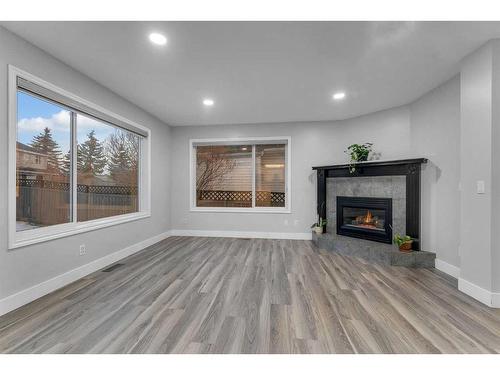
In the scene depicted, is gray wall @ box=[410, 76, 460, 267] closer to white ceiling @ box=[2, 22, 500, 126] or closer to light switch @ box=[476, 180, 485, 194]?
white ceiling @ box=[2, 22, 500, 126]

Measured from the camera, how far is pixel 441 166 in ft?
9.51

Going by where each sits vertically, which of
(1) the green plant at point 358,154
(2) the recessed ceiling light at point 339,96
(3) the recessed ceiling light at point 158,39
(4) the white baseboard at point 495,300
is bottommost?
(4) the white baseboard at point 495,300

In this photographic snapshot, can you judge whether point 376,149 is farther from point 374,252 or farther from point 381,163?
point 374,252

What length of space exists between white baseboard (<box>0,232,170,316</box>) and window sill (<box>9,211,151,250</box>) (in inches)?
16.7

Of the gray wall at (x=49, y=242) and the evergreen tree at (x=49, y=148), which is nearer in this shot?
the gray wall at (x=49, y=242)

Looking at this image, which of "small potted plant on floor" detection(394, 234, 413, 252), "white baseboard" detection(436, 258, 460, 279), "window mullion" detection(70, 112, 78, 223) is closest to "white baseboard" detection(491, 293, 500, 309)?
"white baseboard" detection(436, 258, 460, 279)

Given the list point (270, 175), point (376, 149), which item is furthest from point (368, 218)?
point (270, 175)

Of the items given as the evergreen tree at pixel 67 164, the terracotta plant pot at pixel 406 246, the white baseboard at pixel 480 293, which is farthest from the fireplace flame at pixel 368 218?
the evergreen tree at pixel 67 164

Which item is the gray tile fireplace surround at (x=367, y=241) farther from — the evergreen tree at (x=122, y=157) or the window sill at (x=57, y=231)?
the evergreen tree at (x=122, y=157)

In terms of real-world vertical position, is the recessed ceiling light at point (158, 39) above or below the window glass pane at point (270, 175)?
above

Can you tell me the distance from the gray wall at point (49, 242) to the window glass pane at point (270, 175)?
7.87ft

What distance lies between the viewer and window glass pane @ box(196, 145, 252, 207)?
16.2 ft

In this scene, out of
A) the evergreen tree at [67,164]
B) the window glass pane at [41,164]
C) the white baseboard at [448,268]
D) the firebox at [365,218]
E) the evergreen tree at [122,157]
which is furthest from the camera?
the firebox at [365,218]

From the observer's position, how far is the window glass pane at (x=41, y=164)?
2.11 meters
